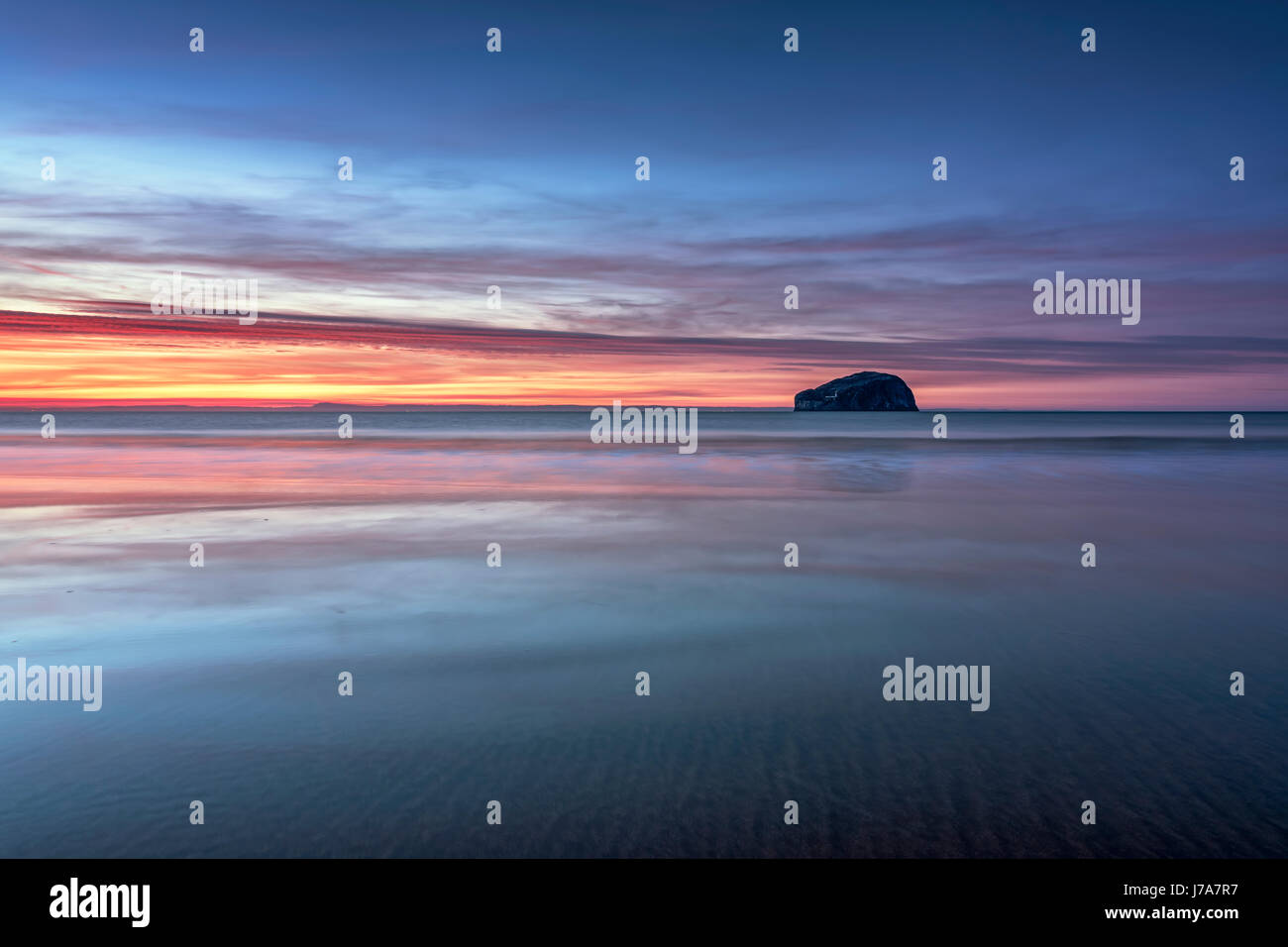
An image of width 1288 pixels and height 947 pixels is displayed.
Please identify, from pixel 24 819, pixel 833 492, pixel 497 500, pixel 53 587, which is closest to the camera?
pixel 24 819

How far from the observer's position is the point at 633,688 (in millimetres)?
6797

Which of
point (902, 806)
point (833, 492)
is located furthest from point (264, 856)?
point (833, 492)

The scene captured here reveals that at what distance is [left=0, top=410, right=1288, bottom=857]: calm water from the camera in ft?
15.0

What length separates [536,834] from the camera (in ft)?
14.7

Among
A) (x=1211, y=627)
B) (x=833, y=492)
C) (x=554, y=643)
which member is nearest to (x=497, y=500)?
(x=833, y=492)

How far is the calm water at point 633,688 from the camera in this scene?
180 inches
